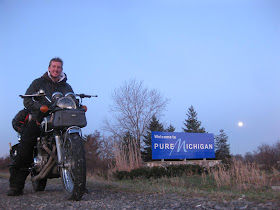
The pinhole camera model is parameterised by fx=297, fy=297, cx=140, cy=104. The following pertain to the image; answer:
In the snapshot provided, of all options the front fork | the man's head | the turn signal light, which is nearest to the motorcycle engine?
the front fork

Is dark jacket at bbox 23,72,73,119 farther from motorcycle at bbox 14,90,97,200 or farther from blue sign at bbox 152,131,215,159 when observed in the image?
blue sign at bbox 152,131,215,159

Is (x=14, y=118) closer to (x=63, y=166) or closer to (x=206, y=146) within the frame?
(x=63, y=166)

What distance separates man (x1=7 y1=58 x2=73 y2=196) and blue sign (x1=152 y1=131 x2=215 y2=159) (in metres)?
14.4

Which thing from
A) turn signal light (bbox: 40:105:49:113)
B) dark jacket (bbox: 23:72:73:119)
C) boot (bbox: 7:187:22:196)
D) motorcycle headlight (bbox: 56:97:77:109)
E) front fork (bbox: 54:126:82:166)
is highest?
dark jacket (bbox: 23:72:73:119)

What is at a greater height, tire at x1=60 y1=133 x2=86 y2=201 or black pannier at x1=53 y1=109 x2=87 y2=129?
black pannier at x1=53 y1=109 x2=87 y2=129

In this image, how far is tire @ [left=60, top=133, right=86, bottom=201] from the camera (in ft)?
11.5

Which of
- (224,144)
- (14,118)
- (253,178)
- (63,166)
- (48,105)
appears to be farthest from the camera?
(224,144)

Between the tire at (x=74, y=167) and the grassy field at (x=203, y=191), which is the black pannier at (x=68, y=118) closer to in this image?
the tire at (x=74, y=167)

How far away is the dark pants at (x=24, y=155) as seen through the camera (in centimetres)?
471

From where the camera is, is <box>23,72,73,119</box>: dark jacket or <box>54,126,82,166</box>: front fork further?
<box>23,72,73,119</box>: dark jacket

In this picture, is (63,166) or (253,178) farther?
(253,178)

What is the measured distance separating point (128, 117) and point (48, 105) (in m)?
25.2

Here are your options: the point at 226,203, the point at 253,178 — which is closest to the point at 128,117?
the point at 253,178

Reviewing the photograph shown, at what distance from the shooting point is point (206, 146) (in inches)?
894
